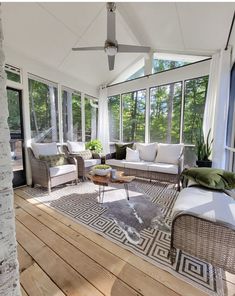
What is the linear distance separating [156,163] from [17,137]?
3.00 metres

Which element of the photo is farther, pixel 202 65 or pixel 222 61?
pixel 202 65

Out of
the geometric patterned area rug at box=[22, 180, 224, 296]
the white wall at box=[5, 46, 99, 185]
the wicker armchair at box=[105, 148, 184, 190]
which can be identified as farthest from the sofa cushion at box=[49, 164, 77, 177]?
the wicker armchair at box=[105, 148, 184, 190]

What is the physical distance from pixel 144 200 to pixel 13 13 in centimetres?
362

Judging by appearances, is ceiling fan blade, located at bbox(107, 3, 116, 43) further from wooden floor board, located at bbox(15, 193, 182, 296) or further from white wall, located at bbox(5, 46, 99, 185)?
wooden floor board, located at bbox(15, 193, 182, 296)

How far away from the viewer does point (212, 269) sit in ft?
4.67

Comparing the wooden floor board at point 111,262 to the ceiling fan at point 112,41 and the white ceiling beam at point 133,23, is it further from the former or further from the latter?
the white ceiling beam at point 133,23

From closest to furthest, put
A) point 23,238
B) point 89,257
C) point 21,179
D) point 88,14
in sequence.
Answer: point 89,257, point 23,238, point 88,14, point 21,179

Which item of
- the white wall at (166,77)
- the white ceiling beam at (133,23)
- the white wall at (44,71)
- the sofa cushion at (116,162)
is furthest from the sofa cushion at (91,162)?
the white ceiling beam at (133,23)

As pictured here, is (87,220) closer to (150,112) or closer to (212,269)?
(212,269)

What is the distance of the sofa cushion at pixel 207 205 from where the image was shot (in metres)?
1.32

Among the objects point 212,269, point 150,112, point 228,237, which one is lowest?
point 212,269

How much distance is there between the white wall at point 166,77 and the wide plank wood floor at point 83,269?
390cm

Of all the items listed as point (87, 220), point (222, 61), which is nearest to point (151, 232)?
point (87, 220)

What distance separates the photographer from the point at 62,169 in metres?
3.28
